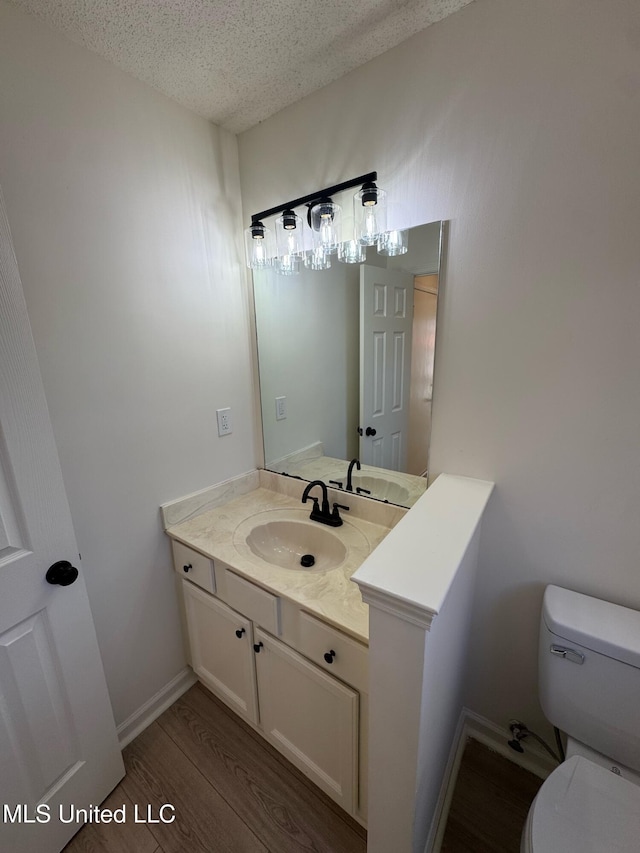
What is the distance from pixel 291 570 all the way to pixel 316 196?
4.55ft

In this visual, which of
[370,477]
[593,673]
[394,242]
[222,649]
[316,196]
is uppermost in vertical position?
[316,196]

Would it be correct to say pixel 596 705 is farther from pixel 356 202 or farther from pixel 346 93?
pixel 346 93

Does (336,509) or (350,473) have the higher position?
(350,473)

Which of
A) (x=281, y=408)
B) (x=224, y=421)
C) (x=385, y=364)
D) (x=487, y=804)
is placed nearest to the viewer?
(x=487, y=804)

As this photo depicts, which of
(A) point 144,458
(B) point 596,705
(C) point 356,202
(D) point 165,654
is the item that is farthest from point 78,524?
(B) point 596,705

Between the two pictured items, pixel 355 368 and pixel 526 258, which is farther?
pixel 355 368

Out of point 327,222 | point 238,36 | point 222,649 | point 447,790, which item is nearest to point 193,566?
point 222,649

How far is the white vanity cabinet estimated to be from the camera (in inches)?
38.8

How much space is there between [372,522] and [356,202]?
3.95ft

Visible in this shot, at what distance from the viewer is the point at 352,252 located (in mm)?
1295

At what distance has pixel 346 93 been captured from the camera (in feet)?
3.87

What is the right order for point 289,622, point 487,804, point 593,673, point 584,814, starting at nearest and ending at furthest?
point 584,814 < point 593,673 < point 289,622 < point 487,804

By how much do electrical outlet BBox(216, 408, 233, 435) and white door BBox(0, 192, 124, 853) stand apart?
2.21 feet

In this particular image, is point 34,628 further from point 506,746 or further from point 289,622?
point 506,746
